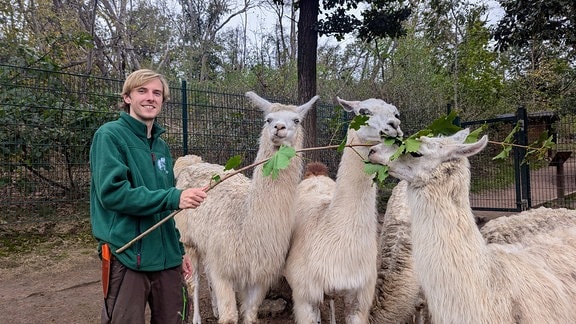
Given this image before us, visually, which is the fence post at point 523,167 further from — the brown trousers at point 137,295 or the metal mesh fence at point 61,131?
the brown trousers at point 137,295

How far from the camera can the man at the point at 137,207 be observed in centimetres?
200

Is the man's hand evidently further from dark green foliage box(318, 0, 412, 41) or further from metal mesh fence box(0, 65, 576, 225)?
dark green foliage box(318, 0, 412, 41)

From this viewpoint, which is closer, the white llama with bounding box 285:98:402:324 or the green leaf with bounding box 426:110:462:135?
the green leaf with bounding box 426:110:462:135

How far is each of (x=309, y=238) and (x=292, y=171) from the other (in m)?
0.55

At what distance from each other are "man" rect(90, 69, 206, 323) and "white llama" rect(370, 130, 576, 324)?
1.13 m

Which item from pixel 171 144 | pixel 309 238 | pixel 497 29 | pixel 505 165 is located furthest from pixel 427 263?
pixel 497 29

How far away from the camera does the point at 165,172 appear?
238 cm

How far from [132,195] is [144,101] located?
1.84 ft

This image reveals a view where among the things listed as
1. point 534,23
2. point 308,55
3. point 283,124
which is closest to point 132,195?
point 283,124

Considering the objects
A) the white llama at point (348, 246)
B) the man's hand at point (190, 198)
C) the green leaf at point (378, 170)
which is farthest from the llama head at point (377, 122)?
the man's hand at point (190, 198)

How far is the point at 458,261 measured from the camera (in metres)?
2.13

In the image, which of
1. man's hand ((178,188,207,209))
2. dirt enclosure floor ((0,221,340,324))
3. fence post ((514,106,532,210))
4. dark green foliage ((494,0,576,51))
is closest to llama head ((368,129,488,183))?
man's hand ((178,188,207,209))

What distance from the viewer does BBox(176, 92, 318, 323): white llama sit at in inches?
131

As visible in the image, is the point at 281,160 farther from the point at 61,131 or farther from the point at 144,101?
the point at 61,131
